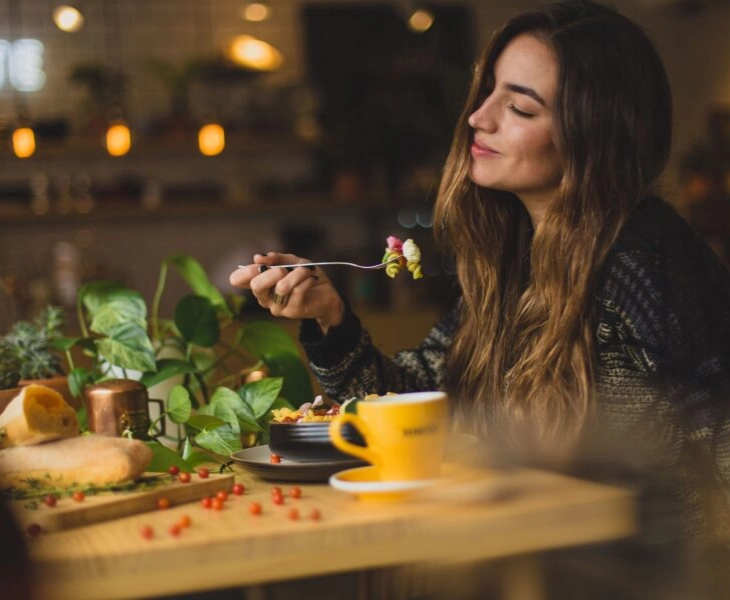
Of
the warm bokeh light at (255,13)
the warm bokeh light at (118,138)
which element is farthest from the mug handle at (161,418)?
the warm bokeh light at (255,13)

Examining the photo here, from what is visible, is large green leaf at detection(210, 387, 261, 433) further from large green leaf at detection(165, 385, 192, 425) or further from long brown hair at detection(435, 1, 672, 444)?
long brown hair at detection(435, 1, 672, 444)

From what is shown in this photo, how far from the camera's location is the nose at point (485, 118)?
1.85 metres

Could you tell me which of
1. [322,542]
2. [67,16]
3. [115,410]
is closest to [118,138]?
[67,16]

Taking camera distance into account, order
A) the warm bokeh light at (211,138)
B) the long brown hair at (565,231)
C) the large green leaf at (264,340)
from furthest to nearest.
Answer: the warm bokeh light at (211,138), the large green leaf at (264,340), the long brown hair at (565,231)

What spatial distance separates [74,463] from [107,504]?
0.41 feet

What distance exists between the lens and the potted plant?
1.66 metres

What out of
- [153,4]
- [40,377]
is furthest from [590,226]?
[153,4]

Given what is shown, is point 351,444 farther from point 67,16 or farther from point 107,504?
point 67,16

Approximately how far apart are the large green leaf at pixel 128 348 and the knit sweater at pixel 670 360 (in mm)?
682

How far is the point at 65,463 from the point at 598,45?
1100 millimetres

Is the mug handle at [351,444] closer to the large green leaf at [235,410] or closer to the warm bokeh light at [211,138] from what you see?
the large green leaf at [235,410]

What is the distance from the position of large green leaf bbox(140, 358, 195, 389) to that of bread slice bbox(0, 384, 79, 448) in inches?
20.8

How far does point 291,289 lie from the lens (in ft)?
5.33

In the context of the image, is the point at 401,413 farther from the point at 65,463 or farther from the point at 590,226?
the point at 590,226
